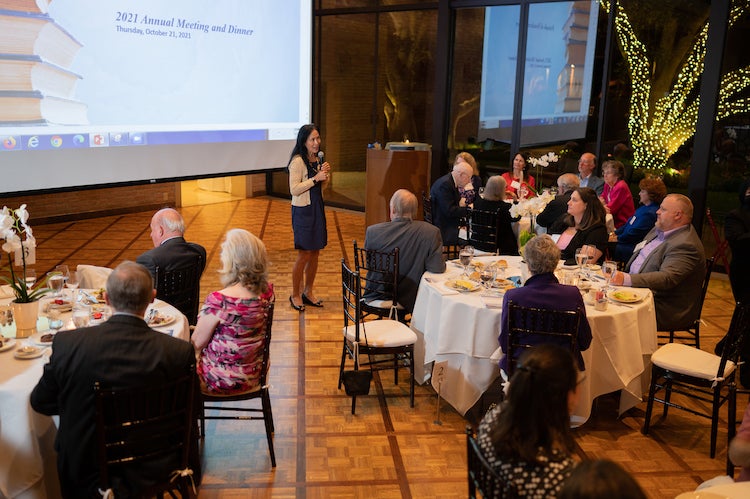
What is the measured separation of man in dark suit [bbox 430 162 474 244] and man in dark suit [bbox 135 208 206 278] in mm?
3080

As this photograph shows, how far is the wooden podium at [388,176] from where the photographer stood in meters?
9.08

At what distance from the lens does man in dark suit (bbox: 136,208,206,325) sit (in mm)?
4254

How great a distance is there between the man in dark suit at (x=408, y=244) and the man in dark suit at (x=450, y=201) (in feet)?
5.95

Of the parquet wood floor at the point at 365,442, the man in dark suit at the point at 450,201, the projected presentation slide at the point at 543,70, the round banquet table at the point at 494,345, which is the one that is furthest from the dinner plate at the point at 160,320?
the projected presentation slide at the point at 543,70

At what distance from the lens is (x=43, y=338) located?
3.46 meters

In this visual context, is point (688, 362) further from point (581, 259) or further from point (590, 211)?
point (590, 211)

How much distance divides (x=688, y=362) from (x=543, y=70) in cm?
629

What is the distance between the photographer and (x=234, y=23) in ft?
22.2

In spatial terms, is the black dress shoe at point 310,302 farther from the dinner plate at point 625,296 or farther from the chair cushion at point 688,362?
the chair cushion at point 688,362

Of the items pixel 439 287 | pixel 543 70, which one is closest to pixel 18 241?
pixel 439 287

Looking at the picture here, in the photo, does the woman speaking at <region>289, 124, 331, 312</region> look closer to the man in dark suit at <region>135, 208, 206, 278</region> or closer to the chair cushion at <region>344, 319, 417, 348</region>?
the chair cushion at <region>344, 319, 417, 348</region>

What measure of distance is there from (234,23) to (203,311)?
4.00m

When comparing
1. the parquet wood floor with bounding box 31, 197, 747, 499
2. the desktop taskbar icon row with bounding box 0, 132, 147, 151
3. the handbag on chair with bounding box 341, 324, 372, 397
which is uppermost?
the desktop taskbar icon row with bounding box 0, 132, 147, 151

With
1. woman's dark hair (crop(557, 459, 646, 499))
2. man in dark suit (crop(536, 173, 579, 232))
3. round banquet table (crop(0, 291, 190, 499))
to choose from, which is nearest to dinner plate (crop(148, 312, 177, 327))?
round banquet table (crop(0, 291, 190, 499))
